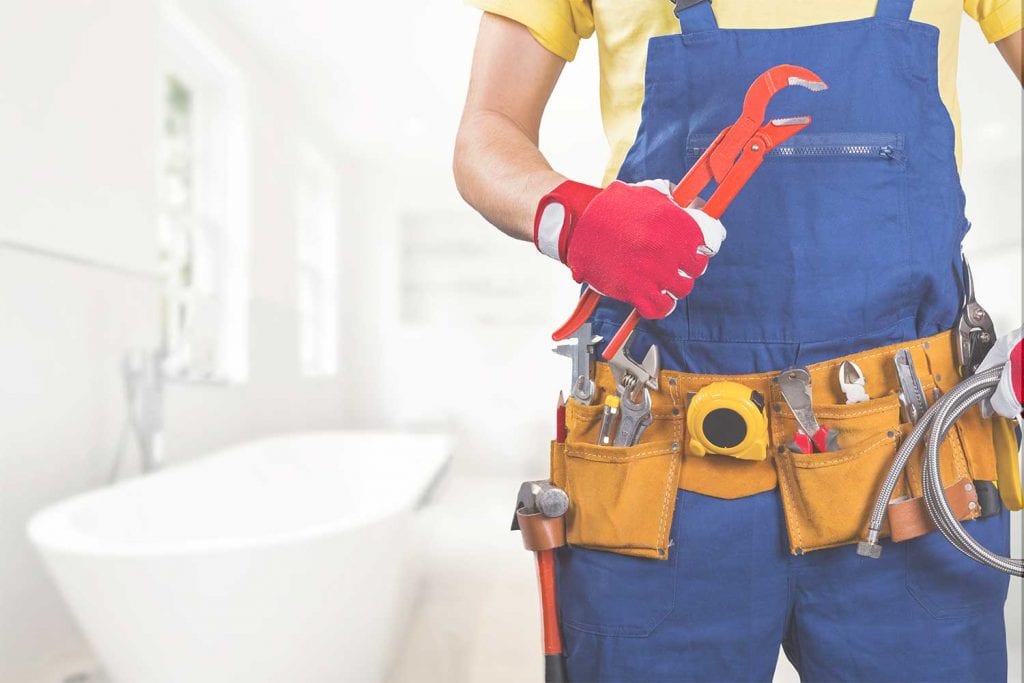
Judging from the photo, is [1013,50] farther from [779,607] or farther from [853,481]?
[779,607]

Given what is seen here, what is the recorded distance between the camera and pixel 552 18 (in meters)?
0.69

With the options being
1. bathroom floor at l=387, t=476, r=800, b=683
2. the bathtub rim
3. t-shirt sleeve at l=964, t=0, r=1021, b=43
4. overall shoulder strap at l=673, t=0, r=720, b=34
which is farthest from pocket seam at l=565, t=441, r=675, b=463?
the bathtub rim

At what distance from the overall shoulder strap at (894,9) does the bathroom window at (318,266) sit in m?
3.35

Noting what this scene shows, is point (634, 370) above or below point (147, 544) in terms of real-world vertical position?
above

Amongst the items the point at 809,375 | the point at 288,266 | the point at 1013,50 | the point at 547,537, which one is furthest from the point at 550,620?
the point at 288,266

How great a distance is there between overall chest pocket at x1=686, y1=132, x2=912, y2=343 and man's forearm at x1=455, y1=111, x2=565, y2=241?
184 millimetres

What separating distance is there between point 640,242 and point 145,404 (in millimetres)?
1807

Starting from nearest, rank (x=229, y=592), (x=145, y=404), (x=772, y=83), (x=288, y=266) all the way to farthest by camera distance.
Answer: (x=772, y=83), (x=229, y=592), (x=145, y=404), (x=288, y=266)

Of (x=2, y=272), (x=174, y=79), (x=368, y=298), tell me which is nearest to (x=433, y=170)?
(x=368, y=298)

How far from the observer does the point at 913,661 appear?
61 cm

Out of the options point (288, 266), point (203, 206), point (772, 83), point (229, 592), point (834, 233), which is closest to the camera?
point (772, 83)

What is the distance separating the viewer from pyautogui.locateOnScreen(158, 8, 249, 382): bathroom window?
2.64 meters

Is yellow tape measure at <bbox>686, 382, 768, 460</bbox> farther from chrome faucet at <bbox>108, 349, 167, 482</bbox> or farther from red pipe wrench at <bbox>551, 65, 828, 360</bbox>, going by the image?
chrome faucet at <bbox>108, 349, 167, 482</bbox>

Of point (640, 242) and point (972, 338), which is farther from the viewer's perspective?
point (972, 338)
